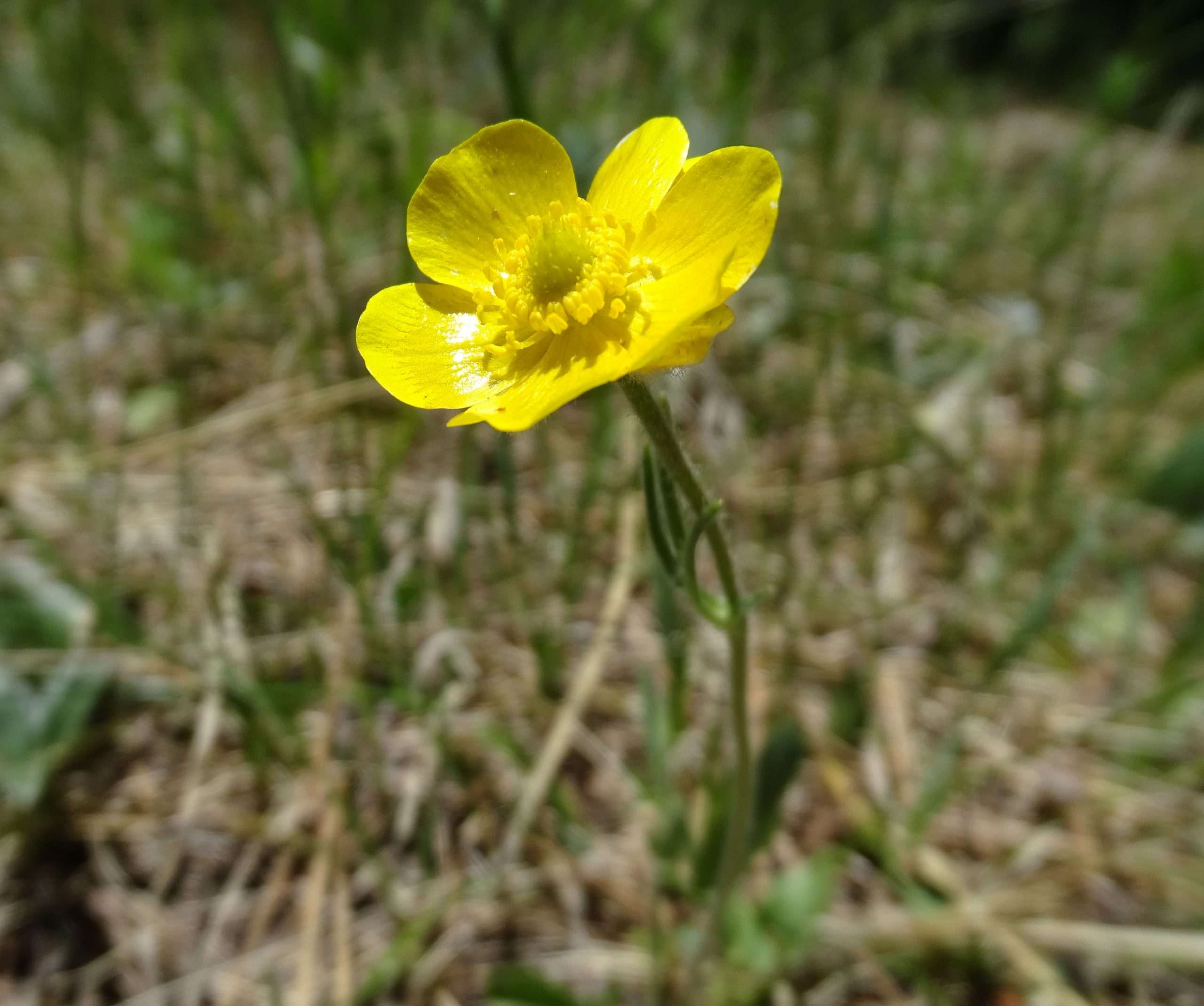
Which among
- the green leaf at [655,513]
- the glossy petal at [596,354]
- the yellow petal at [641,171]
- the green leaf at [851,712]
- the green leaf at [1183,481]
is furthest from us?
the green leaf at [1183,481]

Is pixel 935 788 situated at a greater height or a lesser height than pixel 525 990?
greater

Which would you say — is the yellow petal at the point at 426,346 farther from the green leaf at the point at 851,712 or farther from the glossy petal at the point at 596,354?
the green leaf at the point at 851,712

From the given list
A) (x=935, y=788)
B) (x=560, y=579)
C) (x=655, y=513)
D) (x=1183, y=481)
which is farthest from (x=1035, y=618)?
(x=655, y=513)

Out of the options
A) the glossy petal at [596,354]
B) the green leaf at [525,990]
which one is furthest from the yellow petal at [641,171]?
the green leaf at [525,990]

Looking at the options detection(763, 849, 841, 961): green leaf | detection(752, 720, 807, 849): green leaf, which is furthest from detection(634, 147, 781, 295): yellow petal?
detection(763, 849, 841, 961): green leaf

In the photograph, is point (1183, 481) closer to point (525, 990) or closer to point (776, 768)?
point (776, 768)

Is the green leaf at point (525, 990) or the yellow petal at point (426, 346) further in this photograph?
the green leaf at point (525, 990)
